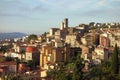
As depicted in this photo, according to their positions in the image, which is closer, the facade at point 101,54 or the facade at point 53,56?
the facade at point 53,56

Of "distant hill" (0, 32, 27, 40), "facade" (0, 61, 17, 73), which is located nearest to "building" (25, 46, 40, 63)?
"facade" (0, 61, 17, 73)

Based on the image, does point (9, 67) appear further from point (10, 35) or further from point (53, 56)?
point (10, 35)

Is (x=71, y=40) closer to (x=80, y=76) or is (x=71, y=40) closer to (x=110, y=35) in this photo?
(x=110, y=35)

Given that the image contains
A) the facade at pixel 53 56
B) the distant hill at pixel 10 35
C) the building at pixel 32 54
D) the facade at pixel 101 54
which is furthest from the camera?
the distant hill at pixel 10 35

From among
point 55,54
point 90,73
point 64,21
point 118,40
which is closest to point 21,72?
point 55,54

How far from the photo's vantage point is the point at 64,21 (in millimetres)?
59094

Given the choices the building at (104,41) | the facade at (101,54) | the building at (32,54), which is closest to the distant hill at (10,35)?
the building at (104,41)

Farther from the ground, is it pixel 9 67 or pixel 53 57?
pixel 53 57

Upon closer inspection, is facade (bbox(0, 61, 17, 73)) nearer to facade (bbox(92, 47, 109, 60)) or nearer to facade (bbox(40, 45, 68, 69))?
facade (bbox(40, 45, 68, 69))

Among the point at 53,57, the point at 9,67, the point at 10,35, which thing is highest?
the point at 10,35

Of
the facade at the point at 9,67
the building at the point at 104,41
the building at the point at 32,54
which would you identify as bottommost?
the facade at the point at 9,67

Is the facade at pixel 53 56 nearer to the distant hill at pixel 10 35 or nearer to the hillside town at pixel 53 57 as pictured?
the hillside town at pixel 53 57

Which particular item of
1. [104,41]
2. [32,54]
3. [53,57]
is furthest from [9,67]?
[104,41]

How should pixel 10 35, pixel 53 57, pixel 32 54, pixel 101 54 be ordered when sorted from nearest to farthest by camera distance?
pixel 53 57
pixel 101 54
pixel 32 54
pixel 10 35
